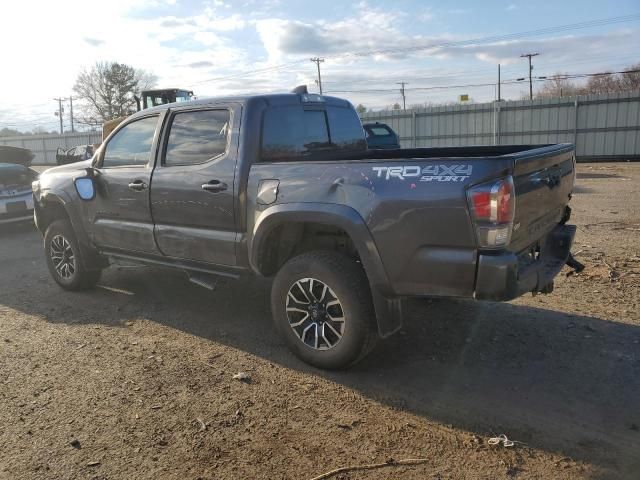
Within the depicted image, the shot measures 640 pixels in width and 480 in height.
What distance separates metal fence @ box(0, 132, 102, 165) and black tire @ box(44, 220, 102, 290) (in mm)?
35449

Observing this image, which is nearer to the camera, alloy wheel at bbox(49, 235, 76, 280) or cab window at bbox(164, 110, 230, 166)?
cab window at bbox(164, 110, 230, 166)

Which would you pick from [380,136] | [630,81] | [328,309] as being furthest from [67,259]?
[630,81]

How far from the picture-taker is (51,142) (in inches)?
1619

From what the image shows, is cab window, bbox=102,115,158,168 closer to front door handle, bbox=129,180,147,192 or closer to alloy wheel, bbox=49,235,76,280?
front door handle, bbox=129,180,147,192

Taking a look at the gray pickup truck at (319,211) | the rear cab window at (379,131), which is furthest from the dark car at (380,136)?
the gray pickup truck at (319,211)

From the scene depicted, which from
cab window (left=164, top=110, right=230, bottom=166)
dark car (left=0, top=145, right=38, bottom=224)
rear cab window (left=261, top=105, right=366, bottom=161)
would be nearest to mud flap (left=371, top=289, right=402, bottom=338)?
rear cab window (left=261, top=105, right=366, bottom=161)

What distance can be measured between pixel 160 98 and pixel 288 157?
1552cm

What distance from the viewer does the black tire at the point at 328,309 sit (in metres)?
3.69

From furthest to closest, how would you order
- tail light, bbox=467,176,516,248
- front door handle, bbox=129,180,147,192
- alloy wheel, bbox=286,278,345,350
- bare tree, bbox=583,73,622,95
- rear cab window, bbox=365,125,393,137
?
bare tree, bbox=583,73,622,95 < rear cab window, bbox=365,125,393,137 < front door handle, bbox=129,180,147,192 < alloy wheel, bbox=286,278,345,350 < tail light, bbox=467,176,516,248

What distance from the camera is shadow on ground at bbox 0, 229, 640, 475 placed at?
317 centimetres

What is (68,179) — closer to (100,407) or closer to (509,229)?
(100,407)

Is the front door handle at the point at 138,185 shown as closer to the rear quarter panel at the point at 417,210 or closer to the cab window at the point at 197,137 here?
the cab window at the point at 197,137

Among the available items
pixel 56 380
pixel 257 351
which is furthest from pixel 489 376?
pixel 56 380

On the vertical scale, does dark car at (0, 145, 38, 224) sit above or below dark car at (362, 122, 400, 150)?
below
